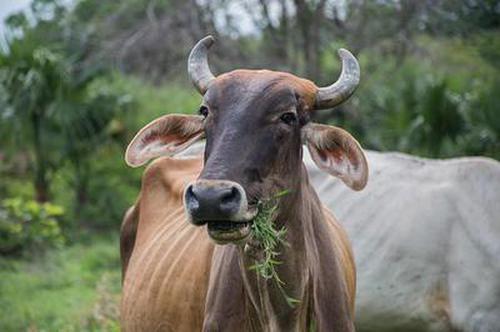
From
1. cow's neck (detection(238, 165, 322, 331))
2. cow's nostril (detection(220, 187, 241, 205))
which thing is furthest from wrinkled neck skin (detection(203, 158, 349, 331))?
cow's nostril (detection(220, 187, 241, 205))

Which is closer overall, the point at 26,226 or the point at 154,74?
the point at 26,226

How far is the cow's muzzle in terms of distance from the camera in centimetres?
371

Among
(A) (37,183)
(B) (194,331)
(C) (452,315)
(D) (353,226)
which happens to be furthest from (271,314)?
(A) (37,183)

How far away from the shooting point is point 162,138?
183 inches

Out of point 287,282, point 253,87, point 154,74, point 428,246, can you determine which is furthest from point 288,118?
point 154,74

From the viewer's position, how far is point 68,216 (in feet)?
51.0

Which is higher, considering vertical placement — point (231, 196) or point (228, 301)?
point (231, 196)

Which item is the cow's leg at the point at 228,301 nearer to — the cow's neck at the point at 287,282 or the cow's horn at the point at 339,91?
the cow's neck at the point at 287,282

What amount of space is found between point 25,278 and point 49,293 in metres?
0.46

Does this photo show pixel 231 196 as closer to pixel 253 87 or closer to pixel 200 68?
pixel 253 87

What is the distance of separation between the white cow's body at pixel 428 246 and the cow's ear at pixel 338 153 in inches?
105

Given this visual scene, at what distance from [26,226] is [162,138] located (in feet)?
19.3

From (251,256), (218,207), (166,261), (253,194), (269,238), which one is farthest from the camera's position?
(166,261)

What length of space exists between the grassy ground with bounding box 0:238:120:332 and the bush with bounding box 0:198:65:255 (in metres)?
0.35
